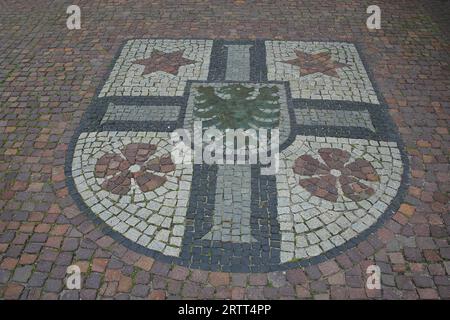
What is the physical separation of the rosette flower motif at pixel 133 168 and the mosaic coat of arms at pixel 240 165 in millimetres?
17

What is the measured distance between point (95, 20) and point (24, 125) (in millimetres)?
4847

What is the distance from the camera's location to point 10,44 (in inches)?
397

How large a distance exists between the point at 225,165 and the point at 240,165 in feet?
0.83

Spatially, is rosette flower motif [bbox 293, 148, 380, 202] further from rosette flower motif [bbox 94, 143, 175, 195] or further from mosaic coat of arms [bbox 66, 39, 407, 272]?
rosette flower motif [bbox 94, 143, 175, 195]

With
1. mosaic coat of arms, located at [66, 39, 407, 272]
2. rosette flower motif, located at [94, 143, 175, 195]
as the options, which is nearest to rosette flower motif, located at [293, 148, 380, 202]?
mosaic coat of arms, located at [66, 39, 407, 272]

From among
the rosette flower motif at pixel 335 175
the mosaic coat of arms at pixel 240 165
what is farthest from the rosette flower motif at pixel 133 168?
the rosette flower motif at pixel 335 175

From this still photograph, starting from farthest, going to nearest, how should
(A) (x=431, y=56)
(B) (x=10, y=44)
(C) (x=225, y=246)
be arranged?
1. (B) (x=10, y=44)
2. (A) (x=431, y=56)
3. (C) (x=225, y=246)

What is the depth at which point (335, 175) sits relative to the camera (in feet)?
21.2

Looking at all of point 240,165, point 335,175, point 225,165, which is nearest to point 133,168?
point 225,165

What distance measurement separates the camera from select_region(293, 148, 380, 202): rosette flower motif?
244 inches

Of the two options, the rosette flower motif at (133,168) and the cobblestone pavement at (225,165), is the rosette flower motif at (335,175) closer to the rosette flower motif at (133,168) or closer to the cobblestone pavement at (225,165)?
the cobblestone pavement at (225,165)

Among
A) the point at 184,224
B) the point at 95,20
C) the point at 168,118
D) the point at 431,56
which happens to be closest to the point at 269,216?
the point at 184,224

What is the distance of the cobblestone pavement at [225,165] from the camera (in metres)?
5.20

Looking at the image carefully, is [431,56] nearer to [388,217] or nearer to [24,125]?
[388,217]
